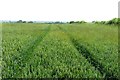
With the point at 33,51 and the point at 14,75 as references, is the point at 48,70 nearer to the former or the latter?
the point at 14,75

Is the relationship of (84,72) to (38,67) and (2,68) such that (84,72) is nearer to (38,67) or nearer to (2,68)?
(38,67)

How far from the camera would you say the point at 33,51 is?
1598cm

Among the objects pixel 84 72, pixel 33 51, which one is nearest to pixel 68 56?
pixel 33 51

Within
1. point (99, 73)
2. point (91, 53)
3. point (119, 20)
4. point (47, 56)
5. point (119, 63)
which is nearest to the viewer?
point (99, 73)

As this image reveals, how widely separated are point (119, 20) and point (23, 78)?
46203 millimetres

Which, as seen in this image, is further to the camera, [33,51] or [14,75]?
[33,51]

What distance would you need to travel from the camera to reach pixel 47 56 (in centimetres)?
1461

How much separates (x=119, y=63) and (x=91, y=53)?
2413 mm

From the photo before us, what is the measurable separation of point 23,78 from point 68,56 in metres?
4.48

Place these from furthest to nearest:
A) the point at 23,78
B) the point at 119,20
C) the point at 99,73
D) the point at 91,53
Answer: the point at 119,20 < the point at 91,53 < the point at 99,73 < the point at 23,78

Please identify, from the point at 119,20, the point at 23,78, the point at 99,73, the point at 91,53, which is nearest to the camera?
the point at 23,78

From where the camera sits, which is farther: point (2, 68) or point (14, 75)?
point (2, 68)

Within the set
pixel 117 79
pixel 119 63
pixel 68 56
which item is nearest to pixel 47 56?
pixel 68 56

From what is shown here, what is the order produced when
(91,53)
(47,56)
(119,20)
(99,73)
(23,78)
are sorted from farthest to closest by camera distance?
(119,20)
(91,53)
(47,56)
(99,73)
(23,78)
